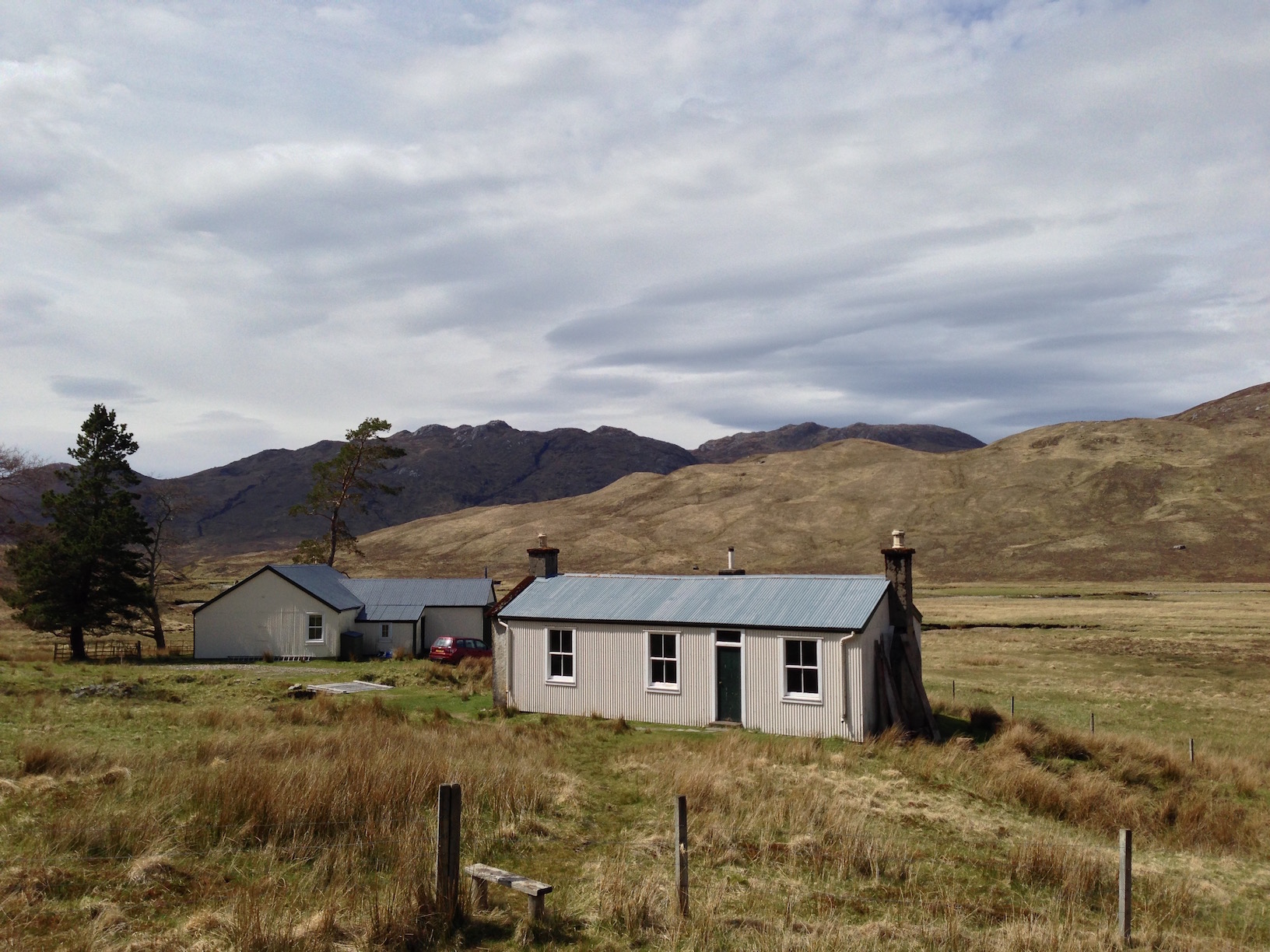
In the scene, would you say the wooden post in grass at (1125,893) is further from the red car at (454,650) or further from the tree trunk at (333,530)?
the tree trunk at (333,530)

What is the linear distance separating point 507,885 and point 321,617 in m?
36.0

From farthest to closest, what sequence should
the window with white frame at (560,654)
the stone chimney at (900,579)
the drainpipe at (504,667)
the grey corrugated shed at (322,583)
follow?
the grey corrugated shed at (322,583), the drainpipe at (504,667), the window with white frame at (560,654), the stone chimney at (900,579)

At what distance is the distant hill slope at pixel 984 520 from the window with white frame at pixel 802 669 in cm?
10232

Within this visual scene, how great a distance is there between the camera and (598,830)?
12.1m

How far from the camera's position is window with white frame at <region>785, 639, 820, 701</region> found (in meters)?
21.6

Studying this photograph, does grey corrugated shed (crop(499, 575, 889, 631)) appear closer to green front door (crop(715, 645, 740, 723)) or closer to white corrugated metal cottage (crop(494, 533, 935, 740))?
white corrugated metal cottage (crop(494, 533, 935, 740))

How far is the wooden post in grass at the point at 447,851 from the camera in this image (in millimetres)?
8156

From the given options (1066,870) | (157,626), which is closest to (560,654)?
(1066,870)

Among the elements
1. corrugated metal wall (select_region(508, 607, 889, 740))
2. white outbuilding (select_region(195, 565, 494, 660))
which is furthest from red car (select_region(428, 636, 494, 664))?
corrugated metal wall (select_region(508, 607, 889, 740))

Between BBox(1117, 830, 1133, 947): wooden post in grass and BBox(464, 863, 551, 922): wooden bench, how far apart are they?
18.3ft

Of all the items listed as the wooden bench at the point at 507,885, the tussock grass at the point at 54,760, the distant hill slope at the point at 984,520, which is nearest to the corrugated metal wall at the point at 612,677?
the tussock grass at the point at 54,760

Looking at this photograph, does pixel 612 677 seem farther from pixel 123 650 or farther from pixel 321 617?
pixel 123 650

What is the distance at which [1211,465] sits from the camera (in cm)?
15612

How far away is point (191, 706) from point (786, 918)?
1823cm
